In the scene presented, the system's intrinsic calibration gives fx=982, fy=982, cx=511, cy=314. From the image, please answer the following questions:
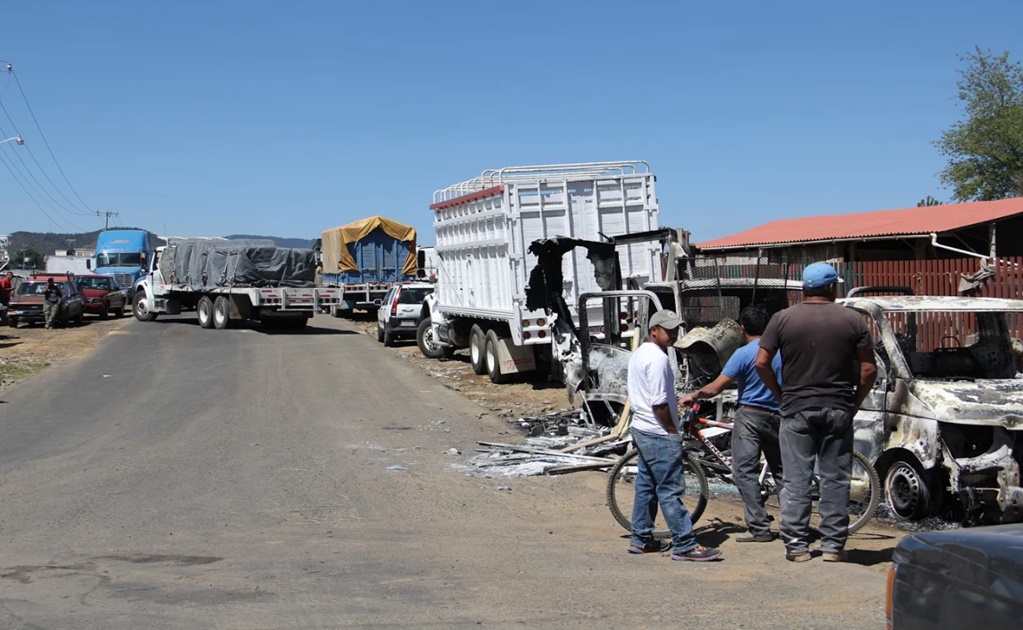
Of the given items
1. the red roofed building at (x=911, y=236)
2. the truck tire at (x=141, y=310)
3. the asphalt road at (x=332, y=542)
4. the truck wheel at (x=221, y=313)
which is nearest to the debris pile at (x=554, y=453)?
the asphalt road at (x=332, y=542)

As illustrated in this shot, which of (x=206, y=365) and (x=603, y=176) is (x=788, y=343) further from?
(x=206, y=365)

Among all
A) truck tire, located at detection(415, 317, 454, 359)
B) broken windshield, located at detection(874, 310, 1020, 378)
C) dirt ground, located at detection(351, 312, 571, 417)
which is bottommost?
dirt ground, located at detection(351, 312, 571, 417)

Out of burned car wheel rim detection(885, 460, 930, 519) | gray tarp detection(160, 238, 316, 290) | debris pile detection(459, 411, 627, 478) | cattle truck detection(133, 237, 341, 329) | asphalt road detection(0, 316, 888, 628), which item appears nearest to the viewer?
asphalt road detection(0, 316, 888, 628)

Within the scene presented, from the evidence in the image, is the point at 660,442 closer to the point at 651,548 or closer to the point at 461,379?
the point at 651,548

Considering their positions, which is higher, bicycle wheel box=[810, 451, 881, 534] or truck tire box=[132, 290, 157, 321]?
truck tire box=[132, 290, 157, 321]

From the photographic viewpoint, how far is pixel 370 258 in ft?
Result: 128

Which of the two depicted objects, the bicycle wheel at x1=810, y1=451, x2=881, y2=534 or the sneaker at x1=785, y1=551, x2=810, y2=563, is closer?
the sneaker at x1=785, y1=551, x2=810, y2=563

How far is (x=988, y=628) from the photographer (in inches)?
116

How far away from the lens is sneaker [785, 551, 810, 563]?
249 inches

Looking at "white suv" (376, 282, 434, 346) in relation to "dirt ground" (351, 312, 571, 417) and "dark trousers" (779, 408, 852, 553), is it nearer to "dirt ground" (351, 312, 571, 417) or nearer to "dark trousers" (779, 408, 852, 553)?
"dirt ground" (351, 312, 571, 417)

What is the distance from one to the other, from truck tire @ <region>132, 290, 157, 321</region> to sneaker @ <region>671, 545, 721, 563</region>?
34906 mm

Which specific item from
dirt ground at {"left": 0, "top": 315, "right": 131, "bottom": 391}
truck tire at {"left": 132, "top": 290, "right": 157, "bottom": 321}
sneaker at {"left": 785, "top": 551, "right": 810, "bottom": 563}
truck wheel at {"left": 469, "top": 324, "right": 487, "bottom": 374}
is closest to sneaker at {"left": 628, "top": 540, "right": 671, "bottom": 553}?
sneaker at {"left": 785, "top": 551, "right": 810, "bottom": 563}

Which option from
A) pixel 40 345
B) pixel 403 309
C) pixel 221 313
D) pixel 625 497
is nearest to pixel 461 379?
pixel 403 309

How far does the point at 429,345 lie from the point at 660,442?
700 inches
